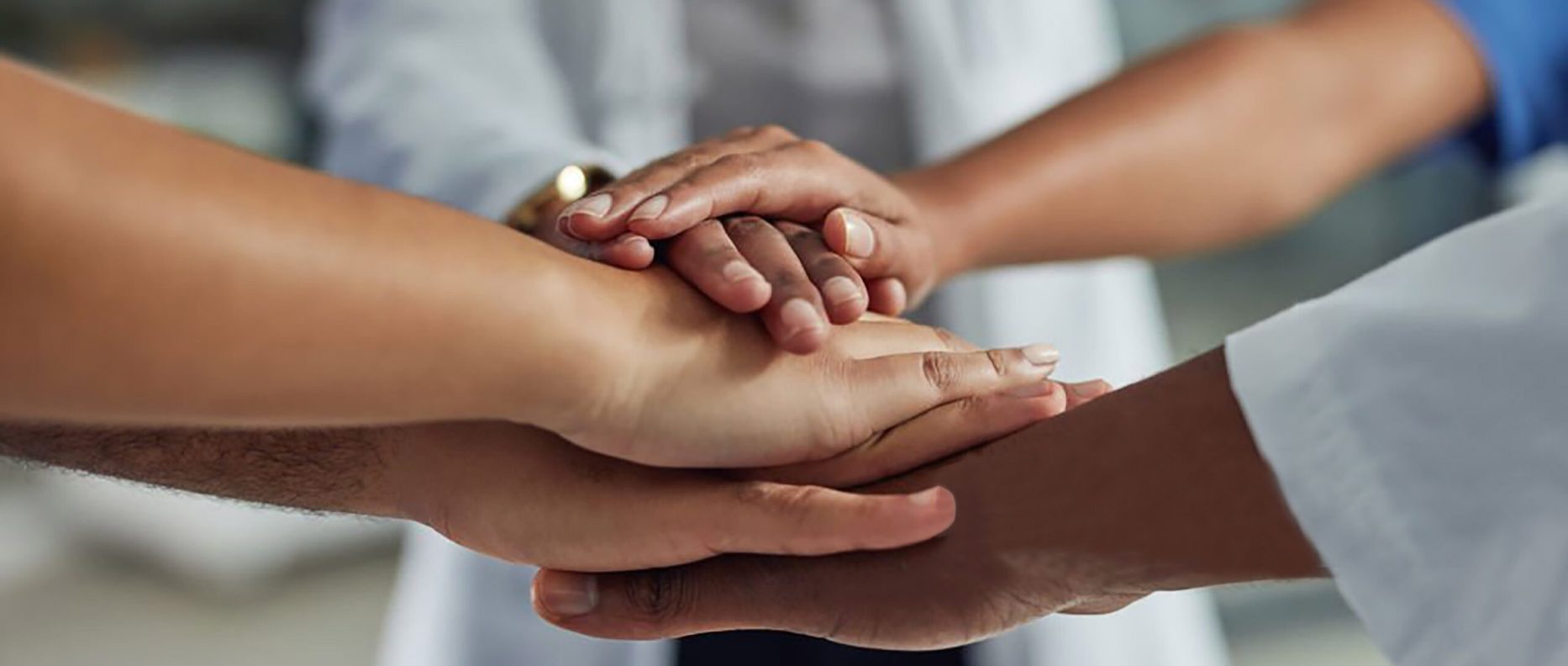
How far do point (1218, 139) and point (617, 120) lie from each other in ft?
1.36

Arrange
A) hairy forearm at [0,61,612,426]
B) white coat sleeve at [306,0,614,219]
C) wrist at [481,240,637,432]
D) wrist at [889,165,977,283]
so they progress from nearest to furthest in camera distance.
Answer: hairy forearm at [0,61,612,426]
wrist at [481,240,637,432]
wrist at [889,165,977,283]
white coat sleeve at [306,0,614,219]

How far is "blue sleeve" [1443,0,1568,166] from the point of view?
3.81 feet

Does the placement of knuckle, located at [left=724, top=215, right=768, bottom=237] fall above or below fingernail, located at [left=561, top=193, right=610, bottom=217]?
above

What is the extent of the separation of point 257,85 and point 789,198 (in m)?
2.12

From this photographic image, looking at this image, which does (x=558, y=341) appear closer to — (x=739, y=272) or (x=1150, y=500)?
(x=739, y=272)

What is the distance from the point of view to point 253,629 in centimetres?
246

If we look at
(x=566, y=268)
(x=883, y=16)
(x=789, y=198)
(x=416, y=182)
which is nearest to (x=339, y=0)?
(x=416, y=182)

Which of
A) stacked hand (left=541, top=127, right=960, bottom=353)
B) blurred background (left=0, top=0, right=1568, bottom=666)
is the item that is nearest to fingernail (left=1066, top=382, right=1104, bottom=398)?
stacked hand (left=541, top=127, right=960, bottom=353)

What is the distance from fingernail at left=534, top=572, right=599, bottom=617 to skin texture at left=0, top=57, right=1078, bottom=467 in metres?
0.08

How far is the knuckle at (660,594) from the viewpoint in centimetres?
73

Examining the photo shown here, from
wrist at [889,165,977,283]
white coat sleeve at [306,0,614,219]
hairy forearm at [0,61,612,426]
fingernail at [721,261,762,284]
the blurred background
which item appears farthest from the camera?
the blurred background

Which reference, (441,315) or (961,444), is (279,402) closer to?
(441,315)

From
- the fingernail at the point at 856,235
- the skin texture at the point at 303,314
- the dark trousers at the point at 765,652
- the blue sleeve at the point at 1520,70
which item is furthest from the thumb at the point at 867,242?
the blue sleeve at the point at 1520,70

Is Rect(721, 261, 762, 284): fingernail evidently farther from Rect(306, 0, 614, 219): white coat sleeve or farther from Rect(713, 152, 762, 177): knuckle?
Rect(306, 0, 614, 219): white coat sleeve
